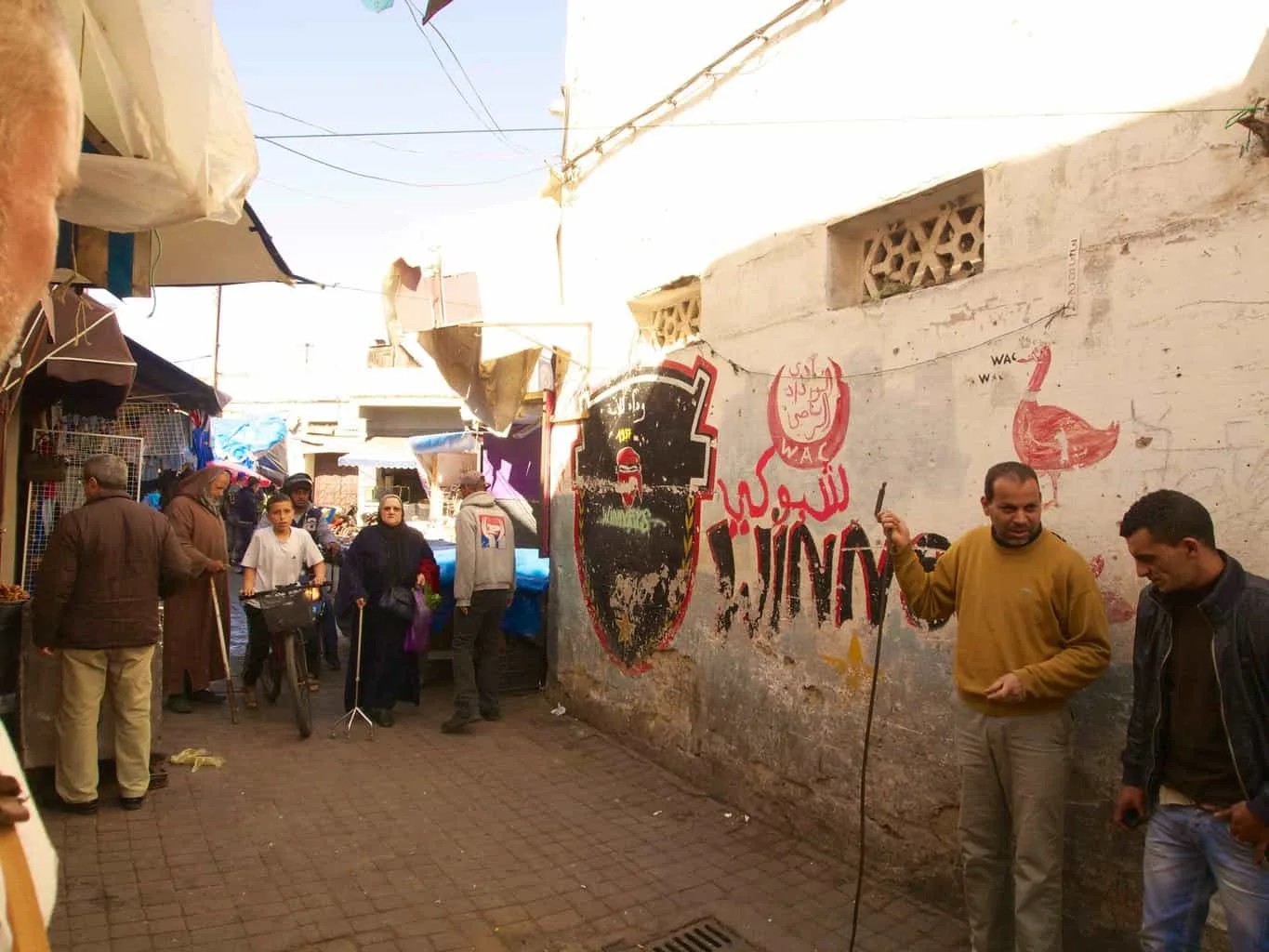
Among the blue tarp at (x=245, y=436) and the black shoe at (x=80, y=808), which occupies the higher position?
the blue tarp at (x=245, y=436)

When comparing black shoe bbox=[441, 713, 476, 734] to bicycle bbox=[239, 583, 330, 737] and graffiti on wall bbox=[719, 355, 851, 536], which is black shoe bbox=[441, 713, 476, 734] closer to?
bicycle bbox=[239, 583, 330, 737]

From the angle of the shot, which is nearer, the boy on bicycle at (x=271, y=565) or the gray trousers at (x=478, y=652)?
the gray trousers at (x=478, y=652)

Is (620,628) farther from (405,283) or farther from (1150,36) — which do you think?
(1150,36)

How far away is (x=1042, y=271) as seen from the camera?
139 inches

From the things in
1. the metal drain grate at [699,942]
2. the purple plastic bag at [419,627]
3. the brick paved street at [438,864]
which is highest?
the purple plastic bag at [419,627]

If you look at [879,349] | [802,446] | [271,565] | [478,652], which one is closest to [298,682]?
[271,565]

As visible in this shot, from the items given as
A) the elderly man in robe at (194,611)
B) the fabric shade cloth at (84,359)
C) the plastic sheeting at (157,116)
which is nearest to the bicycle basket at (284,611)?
the elderly man in robe at (194,611)

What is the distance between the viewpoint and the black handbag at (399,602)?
6730 millimetres

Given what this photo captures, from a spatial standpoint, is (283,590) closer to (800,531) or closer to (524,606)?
(524,606)

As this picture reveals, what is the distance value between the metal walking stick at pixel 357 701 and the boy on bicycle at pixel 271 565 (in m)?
0.57

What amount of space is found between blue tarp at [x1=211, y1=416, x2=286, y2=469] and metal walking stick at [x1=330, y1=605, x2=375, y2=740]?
29.6 ft

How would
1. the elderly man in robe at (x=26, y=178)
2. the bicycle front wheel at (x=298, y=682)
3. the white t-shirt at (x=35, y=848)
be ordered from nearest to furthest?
the elderly man in robe at (x=26, y=178), the white t-shirt at (x=35, y=848), the bicycle front wheel at (x=298, y=682)

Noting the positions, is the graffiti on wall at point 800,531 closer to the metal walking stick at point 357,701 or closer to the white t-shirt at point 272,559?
the metal walking stick at point 357,701

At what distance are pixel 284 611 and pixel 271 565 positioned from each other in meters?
0.65
